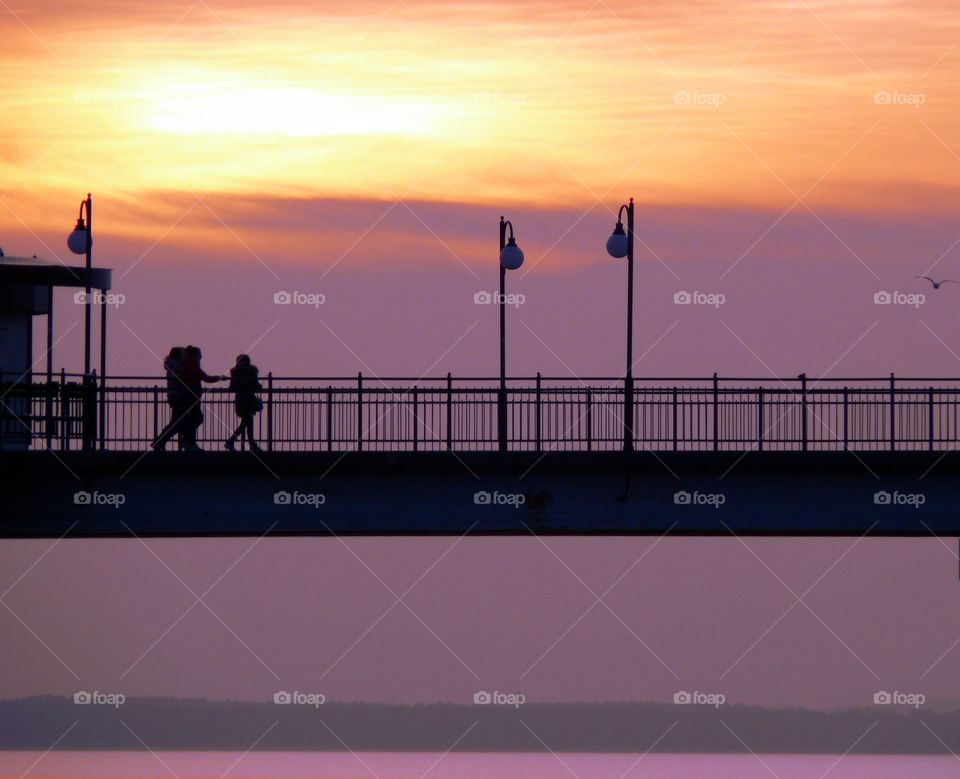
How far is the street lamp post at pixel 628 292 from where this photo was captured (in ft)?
97.4

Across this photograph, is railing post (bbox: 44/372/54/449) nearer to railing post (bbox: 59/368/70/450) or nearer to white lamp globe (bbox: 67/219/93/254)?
railing post (bbox: 59/368/70/450)

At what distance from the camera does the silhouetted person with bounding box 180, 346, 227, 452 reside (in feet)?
96.5

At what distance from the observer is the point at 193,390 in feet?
96.6

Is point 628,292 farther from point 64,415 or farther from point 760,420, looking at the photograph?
point 64,415

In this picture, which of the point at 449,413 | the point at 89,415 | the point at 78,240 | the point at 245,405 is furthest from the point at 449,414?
the point at 78,240

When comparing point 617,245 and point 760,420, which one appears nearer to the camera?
point 760,420

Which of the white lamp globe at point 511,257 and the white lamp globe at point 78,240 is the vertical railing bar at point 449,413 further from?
the white lamp globe at point 78,240

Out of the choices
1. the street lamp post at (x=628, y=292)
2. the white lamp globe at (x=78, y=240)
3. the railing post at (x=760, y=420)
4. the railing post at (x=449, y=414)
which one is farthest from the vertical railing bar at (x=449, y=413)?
the white lamp globe at (x=78, y=240)

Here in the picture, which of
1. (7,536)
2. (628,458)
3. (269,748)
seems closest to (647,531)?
(628,458)

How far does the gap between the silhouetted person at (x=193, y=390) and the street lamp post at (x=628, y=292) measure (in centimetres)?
709

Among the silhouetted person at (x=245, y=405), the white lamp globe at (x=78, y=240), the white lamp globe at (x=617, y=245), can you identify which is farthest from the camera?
the white lamp globe at (x=78, y=240)

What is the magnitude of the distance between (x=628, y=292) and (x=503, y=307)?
3.12 meters

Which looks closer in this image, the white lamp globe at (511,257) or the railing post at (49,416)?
the railing post at (49,416)

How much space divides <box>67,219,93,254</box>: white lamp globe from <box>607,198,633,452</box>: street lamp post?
10.1 metres
